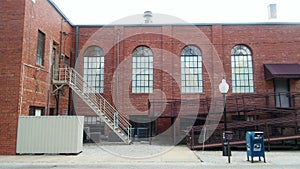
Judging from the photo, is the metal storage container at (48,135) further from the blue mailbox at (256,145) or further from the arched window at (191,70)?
the arched window at (191,70)

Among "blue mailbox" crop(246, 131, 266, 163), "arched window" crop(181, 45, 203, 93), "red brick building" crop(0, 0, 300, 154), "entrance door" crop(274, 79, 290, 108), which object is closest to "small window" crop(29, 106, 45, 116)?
"red brick building" crop(0, 0, 300, 154)

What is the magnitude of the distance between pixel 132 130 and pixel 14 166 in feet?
33.5

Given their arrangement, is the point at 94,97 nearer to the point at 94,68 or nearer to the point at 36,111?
the point at 94,68

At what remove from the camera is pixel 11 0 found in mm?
13328

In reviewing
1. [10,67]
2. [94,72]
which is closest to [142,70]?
[94,72]

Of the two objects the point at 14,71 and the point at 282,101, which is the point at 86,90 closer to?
the point at 14,71

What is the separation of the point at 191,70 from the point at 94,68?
7.16m

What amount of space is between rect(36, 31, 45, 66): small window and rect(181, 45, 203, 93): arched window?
961 centimetres

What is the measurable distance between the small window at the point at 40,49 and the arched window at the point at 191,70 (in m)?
9.61

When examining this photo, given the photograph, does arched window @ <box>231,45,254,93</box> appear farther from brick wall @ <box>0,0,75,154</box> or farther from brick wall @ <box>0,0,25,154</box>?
brick wall @ <box>0,0,25,154</box>

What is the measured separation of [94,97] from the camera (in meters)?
19.1

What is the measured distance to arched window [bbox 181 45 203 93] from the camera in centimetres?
1992

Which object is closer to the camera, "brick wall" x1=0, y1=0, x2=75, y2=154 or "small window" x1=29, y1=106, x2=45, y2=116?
"brick wall" x1=0, y1=0, x2=75, y2=154

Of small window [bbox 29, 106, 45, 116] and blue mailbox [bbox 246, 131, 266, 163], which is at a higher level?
small window [bbox 29, 106, 45, 116]
